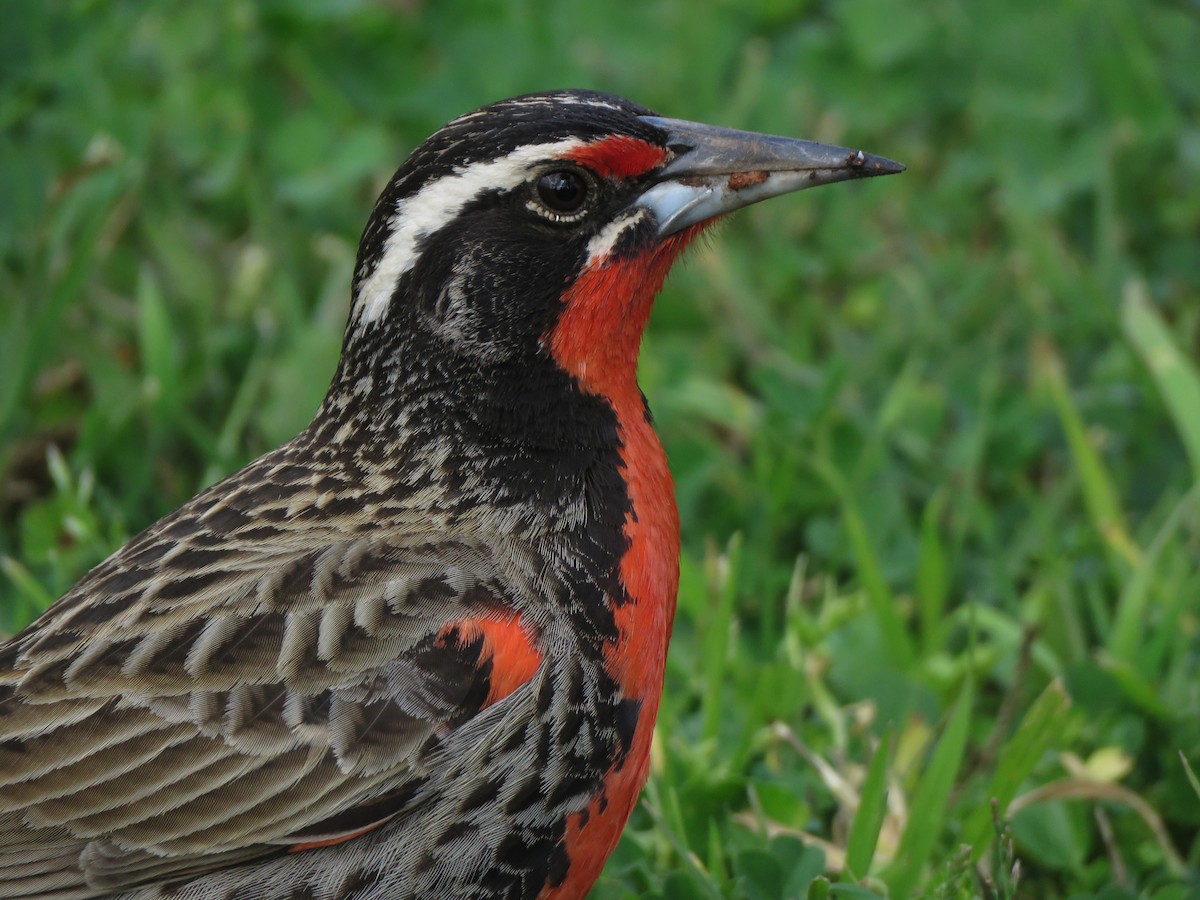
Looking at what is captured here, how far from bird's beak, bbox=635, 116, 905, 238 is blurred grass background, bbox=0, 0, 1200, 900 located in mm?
306

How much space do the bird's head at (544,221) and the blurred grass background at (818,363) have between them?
36 cm

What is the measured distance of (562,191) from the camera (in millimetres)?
3627

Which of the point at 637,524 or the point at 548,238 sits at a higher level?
the point at 548,238

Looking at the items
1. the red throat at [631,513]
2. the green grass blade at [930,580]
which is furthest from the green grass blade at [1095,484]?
the red throat at [631,513]

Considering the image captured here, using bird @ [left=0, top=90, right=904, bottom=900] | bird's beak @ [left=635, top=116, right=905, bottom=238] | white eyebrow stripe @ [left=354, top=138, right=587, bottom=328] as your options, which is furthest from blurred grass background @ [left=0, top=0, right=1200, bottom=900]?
white eyebrow stripe @ [left=354, top=138, right=587, bottom=328]

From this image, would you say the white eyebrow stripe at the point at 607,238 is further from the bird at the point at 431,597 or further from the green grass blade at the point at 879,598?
the green grass blade at the point at 879,598

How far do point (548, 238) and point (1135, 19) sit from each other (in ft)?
13.7

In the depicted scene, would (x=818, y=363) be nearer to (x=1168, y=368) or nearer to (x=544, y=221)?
(x=1168, y=368)

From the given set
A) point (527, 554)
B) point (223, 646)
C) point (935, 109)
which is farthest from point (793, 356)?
point (223, 646)

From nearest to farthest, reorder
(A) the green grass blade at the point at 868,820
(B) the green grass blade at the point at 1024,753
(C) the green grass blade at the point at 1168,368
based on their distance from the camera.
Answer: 1. (A) the green grass blade at the point at 868,820
2. (B) the green grass blade at the point at 1024,753
3. (C) the green grass blade at the point at 1168,368

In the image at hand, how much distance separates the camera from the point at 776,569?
206 inches

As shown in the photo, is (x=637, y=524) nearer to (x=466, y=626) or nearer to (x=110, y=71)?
(x=466, y=626)

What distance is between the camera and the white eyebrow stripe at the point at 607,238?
3658 mm

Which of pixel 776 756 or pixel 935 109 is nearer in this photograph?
pixel 776 756
